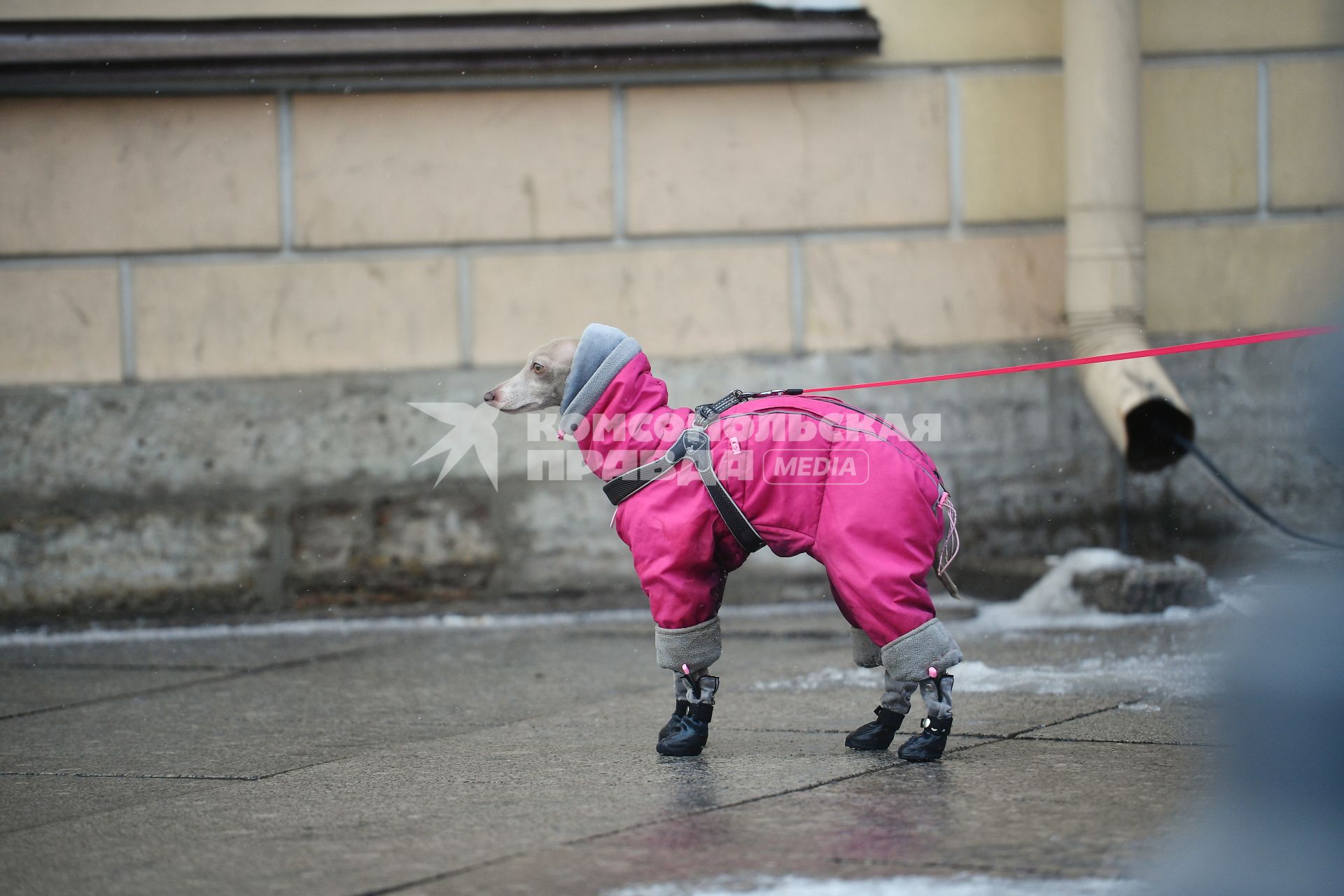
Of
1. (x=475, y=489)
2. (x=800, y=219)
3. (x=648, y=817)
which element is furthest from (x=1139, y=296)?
(x=648, y=817)

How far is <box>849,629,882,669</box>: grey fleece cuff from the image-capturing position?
343 cm

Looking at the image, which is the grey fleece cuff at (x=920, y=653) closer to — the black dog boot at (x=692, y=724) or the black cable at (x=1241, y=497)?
the black dog boot at (x=692, y=724)

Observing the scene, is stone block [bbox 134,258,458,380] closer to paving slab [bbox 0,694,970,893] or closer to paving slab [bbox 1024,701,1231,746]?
paving slab [bbox 0,694,970,893]

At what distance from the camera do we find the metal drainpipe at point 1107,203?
226 inches

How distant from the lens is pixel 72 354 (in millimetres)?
5938

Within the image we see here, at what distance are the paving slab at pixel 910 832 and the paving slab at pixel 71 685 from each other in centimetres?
252

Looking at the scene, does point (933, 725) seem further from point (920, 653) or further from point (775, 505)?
point (775, 505)

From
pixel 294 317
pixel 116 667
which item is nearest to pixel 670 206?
pixel 294 317

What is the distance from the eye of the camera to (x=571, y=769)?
10.8 feet

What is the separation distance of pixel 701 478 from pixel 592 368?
0.38 m

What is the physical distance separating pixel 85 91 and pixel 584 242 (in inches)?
85.9

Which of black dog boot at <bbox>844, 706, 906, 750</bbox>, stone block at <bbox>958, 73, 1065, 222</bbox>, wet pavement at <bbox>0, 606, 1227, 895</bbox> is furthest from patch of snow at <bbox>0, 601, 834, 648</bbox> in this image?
black dog boot at <bbox>844, 706, 906, 750</bbox>

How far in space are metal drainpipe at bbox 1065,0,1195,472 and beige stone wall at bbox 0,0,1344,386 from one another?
224 mm

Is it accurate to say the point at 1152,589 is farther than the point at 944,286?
No
